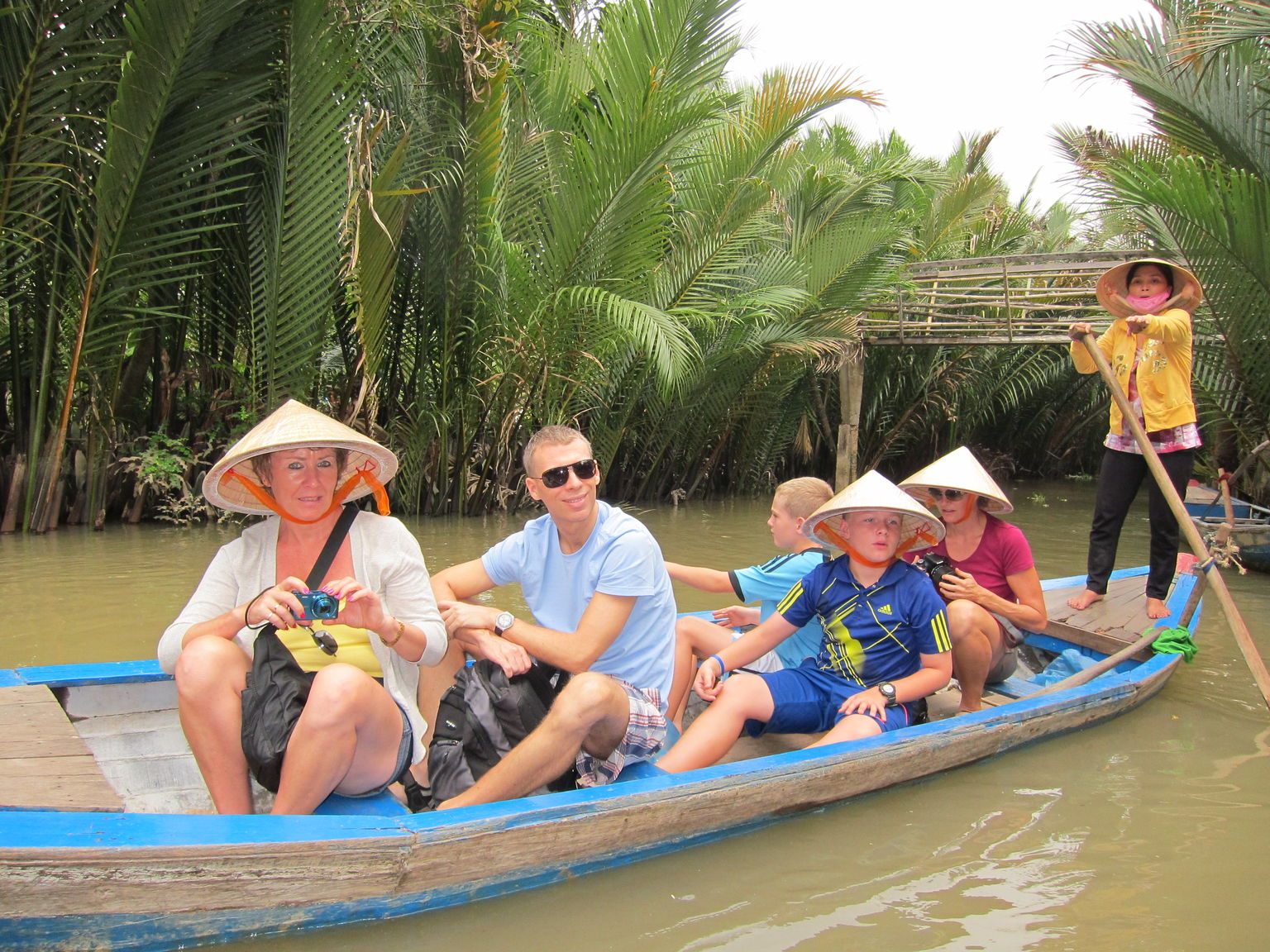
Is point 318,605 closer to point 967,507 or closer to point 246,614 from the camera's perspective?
point 246,614

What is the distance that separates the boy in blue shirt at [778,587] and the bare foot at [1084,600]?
213 cm

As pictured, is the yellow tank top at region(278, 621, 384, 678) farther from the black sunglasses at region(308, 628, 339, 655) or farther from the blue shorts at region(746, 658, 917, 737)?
the blue shorts at region(746, 658, 917, 737)

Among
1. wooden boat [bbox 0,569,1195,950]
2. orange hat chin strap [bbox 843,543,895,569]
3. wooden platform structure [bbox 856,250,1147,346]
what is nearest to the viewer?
wooden boat [bbox 0,569,1195,950]

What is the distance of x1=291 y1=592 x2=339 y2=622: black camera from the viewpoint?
2.69 meters

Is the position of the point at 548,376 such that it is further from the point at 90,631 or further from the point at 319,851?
the point at 319,851

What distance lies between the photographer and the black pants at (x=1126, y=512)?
5.53 m

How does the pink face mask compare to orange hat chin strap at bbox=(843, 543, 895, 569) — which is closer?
orange hat chin strap at bbox=(843, 543, 895, 569)

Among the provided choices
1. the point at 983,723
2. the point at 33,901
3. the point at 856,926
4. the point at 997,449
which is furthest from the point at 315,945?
the point at 997,449

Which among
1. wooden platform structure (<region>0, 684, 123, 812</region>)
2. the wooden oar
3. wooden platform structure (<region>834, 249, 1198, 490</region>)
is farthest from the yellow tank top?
wooden platform structure (<region>834, 249, 1198, 490</region>)

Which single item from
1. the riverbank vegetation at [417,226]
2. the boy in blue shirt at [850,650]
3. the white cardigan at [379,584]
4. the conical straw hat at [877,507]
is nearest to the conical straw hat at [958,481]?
the conical straw hat at [877,507]

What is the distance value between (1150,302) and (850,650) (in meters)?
2.77

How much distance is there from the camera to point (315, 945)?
2.61 meters

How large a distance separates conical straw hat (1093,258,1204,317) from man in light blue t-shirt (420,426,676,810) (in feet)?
10.6

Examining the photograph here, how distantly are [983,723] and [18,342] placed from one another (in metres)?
7.56
